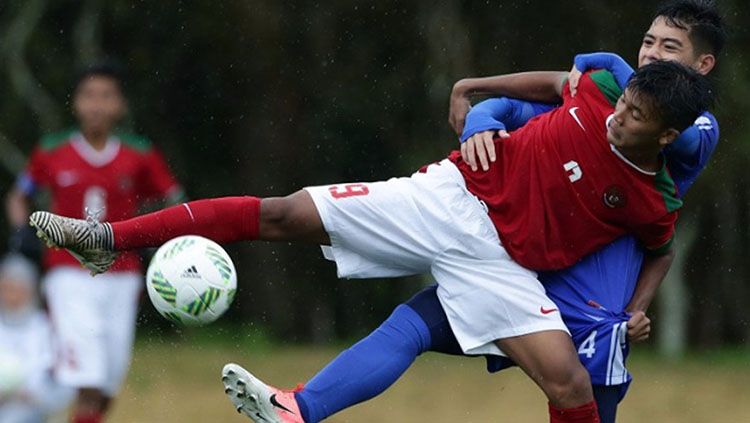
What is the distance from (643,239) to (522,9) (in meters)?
9.69

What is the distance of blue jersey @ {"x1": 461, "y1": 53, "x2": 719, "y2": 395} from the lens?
239 inches

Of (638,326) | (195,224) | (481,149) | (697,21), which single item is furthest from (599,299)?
(195,224)

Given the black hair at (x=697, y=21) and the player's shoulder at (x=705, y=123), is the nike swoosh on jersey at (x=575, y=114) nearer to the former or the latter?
the player's shoulder at (x=705, y=123)

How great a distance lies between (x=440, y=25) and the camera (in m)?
15.9

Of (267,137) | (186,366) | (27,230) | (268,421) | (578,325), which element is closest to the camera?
(268,421)

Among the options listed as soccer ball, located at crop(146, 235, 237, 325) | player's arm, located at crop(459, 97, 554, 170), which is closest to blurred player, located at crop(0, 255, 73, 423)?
soccer ball, located at crop(146, 235, 237, 325)

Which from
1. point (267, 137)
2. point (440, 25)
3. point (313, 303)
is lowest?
point (313, 303)

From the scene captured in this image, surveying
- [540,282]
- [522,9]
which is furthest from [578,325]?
[522,9]

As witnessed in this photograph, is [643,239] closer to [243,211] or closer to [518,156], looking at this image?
[518,156]

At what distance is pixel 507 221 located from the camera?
6.03 m

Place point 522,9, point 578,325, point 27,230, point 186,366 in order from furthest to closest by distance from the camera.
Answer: point 522,9 → point 186,366 → point 27,230 → point 578,325

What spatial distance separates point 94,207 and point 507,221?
364 cm

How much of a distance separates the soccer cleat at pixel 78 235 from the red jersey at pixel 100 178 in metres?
3.45

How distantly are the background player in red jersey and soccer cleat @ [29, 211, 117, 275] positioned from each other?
320cm
